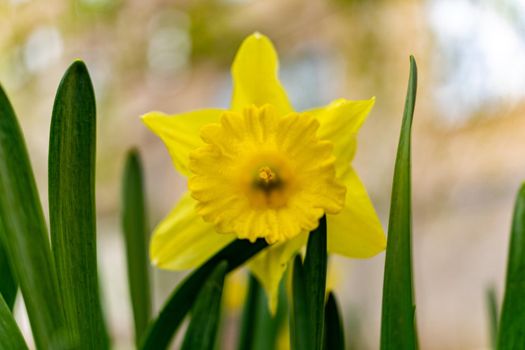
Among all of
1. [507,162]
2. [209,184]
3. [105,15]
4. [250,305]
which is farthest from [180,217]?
[507,162]

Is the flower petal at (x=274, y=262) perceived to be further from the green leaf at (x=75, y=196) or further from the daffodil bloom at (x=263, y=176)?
the green leaf at (x=75, y=196)

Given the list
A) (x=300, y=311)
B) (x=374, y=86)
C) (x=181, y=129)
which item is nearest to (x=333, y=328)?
(x=300, y=311)

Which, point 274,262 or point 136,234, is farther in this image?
point 136,234

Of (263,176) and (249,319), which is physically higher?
(263,176)

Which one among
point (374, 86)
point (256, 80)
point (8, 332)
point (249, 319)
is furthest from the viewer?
point (374, 86)

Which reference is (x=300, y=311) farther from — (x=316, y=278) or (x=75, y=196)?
(x=75, y=196)

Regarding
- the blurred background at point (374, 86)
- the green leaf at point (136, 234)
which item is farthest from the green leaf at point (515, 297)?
the blurred background at point (374, 86)

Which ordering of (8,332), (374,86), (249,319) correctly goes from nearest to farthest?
1. (8,332)
2. (249,319)
3. (374,86)
